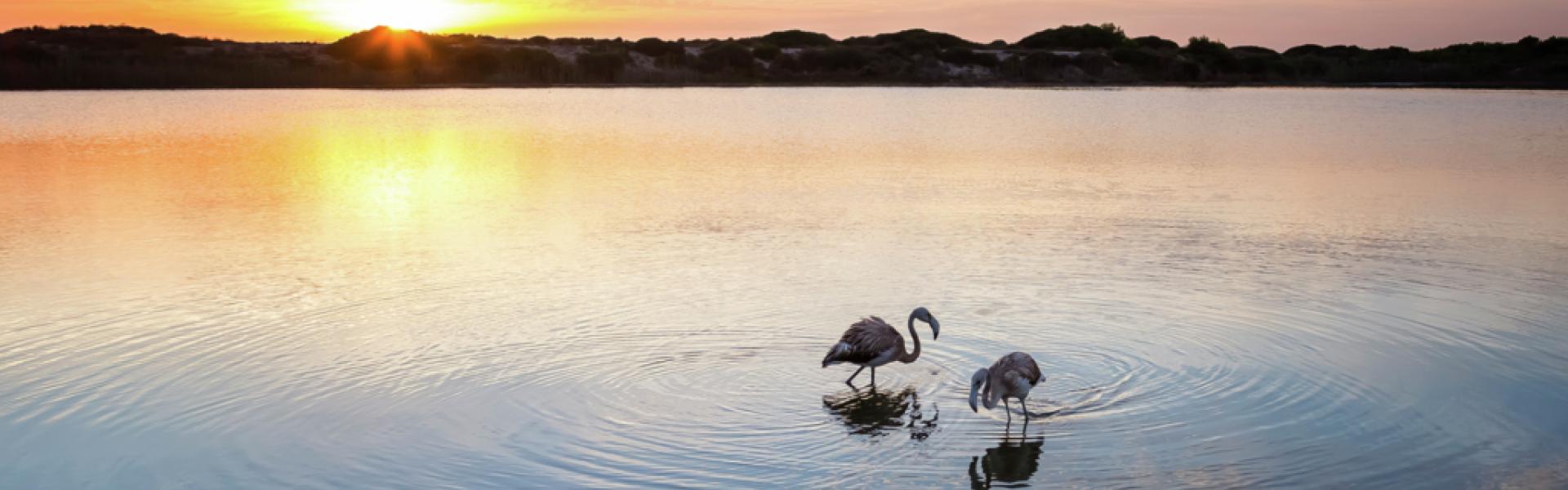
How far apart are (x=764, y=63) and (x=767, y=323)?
6717cm

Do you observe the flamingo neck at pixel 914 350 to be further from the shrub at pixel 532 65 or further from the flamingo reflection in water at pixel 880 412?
the shrub at pixel 532 65

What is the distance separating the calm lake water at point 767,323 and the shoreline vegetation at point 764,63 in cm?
4671

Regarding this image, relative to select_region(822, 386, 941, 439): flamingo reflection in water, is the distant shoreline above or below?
below

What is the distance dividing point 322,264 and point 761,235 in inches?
182

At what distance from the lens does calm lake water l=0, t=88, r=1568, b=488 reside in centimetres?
745

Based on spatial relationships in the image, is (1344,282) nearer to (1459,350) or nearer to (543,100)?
(1459,350)

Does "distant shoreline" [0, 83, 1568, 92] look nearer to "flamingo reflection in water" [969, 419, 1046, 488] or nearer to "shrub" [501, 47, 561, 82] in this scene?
"shrub" [501, 47, 561, 82]

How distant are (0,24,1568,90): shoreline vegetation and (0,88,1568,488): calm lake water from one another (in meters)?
46.7

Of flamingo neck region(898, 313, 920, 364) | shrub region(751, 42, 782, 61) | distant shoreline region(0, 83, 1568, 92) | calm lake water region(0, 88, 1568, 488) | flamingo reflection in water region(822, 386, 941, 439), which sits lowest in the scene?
distant shoreline region(0, 83, 1568, 92)

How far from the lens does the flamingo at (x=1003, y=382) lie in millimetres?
7789

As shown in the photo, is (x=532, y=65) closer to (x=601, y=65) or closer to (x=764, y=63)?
(x=601, y=65)

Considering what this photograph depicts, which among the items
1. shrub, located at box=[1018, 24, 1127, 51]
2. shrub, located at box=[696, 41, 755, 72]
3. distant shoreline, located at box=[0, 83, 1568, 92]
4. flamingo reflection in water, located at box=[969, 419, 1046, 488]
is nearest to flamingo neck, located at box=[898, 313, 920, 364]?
flamingo reflection in water, located at box=[969, 419, 1046, 488]

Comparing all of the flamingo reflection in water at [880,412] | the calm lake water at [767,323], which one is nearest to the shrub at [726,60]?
the calm lake water at [767,323]

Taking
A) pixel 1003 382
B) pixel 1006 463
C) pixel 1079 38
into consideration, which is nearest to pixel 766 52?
pixel 1079 38
